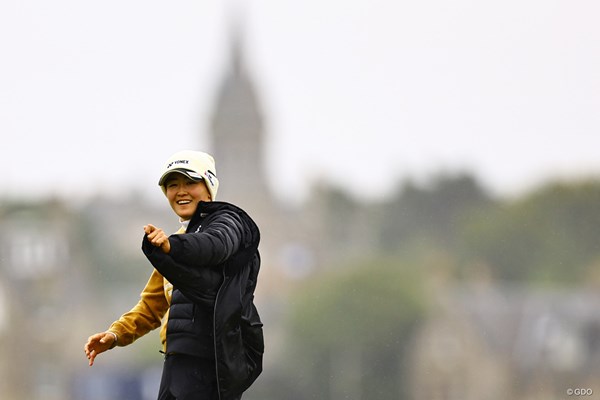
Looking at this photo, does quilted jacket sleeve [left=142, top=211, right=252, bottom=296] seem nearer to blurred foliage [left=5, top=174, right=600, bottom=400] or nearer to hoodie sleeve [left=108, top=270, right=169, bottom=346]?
hoodie sleeve [left=108, top=270, right=169, bottom=346]

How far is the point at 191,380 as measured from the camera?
5895 millimetres

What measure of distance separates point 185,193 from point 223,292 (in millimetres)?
414

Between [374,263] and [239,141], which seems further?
[239,141]

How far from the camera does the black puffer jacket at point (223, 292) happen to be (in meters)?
5.65

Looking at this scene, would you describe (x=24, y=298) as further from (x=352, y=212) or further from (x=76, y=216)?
(x=352, y=212)

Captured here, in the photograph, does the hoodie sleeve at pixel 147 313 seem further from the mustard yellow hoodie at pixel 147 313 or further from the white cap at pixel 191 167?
the white cap at pixel 191 167

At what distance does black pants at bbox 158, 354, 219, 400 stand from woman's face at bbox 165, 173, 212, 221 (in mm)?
503

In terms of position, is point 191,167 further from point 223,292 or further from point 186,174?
point 223,292

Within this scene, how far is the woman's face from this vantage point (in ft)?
19.6

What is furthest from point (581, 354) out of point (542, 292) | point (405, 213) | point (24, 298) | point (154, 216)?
point (154, 216)

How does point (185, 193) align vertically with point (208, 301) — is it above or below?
above

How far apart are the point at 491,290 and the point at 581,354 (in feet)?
42.6

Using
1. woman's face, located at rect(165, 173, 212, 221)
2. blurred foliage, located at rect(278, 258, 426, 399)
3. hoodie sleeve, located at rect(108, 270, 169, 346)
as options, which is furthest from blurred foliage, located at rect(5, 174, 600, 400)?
woman's face, located at rect(165, 173, 212, 221)

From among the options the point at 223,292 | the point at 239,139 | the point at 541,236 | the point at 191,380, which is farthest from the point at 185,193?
the point at 239,139
